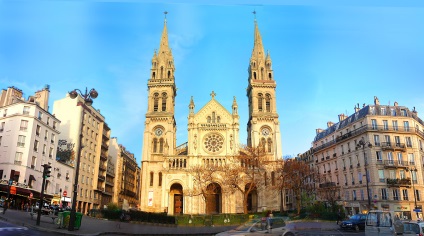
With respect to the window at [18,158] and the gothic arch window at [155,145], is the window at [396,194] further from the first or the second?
the window at [18,158]

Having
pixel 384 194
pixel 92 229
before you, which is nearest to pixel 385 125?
pixel 384 194

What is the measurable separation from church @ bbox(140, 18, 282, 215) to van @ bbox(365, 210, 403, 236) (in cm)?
3793

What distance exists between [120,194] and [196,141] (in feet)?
78.3

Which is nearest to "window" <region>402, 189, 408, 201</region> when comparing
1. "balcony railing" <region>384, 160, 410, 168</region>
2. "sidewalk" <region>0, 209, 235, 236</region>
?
"balcony railing" <region>384, 160, 410, 168</region>

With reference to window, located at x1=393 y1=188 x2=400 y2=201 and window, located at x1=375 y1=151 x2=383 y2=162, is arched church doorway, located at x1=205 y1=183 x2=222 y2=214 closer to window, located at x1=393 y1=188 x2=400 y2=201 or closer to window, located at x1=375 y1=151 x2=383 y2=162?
window, located at x1=375 y1=151 x2=383 y2=162

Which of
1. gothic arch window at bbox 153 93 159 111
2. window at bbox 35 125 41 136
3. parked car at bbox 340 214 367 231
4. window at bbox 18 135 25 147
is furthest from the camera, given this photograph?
gothic arch window at bbox 153 93 159 111

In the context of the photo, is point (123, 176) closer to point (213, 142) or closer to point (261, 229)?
point (213, 142)

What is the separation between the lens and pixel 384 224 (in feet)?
43.8

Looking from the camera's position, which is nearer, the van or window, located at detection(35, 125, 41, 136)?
the van

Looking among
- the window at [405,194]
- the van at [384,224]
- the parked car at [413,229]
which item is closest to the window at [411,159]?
the window at [405,194]

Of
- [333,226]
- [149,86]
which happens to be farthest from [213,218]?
[149,86]

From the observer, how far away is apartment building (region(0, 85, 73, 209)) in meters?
36.9

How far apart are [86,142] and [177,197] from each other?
57.0ft

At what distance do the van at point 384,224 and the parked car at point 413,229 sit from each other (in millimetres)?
602
